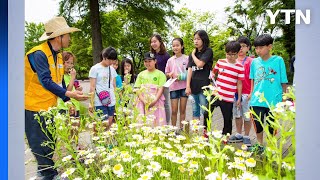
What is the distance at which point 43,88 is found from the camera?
210cm

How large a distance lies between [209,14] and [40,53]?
18170mm

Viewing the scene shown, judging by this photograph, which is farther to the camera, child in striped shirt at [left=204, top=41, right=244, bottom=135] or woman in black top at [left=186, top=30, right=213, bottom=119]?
woman in black top at [left=186, top=30, right=213, bottom=119]

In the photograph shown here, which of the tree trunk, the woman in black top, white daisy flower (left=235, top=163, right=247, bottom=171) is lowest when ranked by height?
white daisy flower (left=235, top=163, right=247, bottom=171)

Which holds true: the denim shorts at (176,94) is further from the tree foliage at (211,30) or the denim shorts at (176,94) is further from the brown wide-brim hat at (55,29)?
the tree foliage at (211,30)

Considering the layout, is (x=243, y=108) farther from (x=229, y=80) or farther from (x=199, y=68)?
(x=199, y=68)

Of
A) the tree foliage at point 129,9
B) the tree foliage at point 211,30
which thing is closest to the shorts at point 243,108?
the tree foliage at point 129,9

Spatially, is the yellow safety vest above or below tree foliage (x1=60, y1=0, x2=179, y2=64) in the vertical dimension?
below

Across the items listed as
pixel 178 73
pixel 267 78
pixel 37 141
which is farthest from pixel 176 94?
pixel 37 141

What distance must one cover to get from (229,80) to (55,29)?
1656mm

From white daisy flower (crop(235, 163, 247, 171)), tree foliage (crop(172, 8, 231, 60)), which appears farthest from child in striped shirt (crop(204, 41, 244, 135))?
tree foliage (crop(172, 8, 231, 60))

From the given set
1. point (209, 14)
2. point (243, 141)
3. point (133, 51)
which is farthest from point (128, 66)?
point (209, 14)

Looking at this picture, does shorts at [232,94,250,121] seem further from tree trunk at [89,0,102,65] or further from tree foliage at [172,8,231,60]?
tree foliage at [172,8,231,60]

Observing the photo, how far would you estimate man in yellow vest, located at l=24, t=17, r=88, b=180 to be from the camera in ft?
6.60
